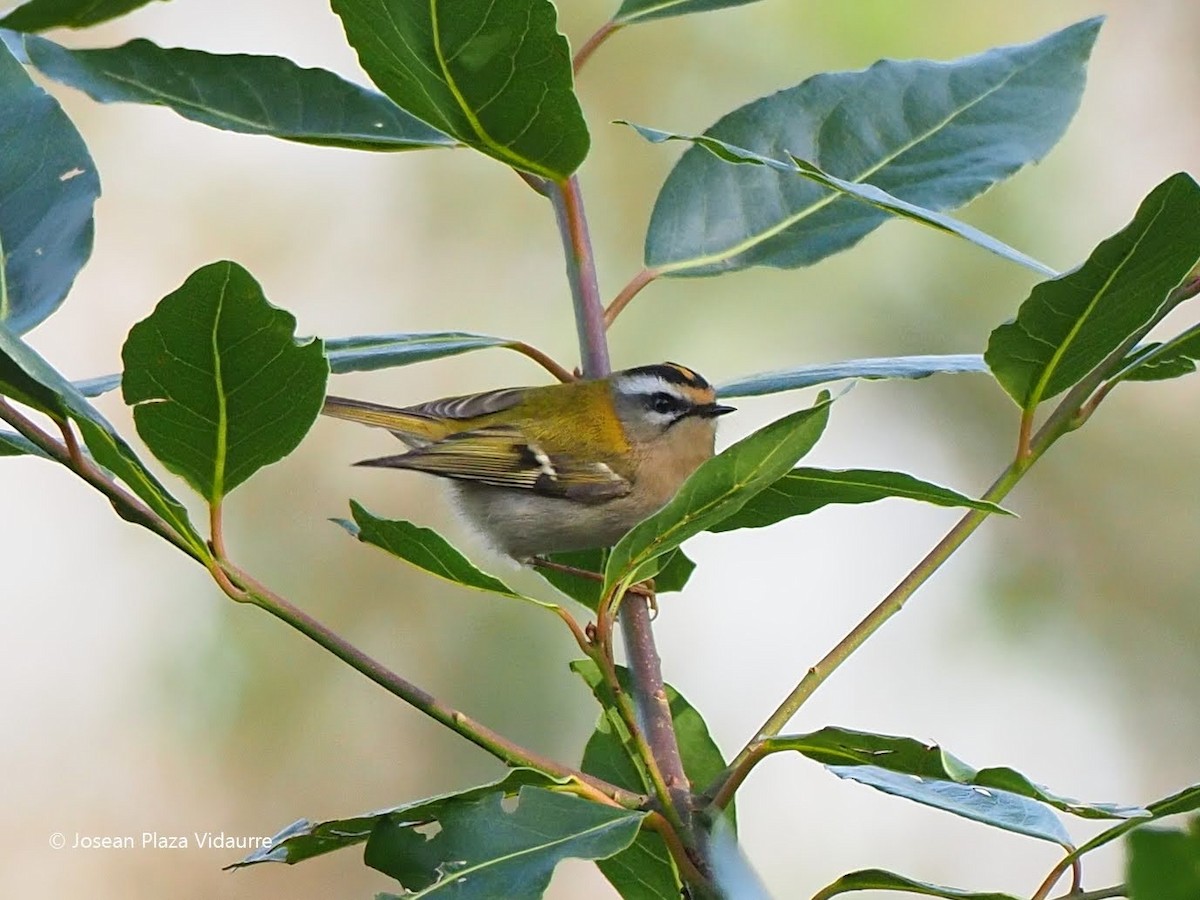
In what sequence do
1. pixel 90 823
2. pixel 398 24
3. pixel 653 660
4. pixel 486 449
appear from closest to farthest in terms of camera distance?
pixel 398 24, pixel 653 660, pixel 486 449, pixel 90 823

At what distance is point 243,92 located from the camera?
1.52m

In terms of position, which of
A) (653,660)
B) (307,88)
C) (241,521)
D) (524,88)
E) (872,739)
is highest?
(241,521)

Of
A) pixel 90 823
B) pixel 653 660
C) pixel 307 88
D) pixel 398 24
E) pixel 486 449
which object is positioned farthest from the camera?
pixel 90 823

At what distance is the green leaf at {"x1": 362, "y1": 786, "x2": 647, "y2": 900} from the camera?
107cm

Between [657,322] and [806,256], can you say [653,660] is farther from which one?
[657,322]

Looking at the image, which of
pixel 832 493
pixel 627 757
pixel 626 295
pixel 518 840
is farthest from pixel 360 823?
pixel 626 295

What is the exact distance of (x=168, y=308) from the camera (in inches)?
41.0

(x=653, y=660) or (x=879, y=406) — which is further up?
(x=879, y=406)

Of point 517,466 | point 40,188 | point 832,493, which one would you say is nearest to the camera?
point 832,493

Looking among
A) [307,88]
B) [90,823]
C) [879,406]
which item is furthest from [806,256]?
[90,823]

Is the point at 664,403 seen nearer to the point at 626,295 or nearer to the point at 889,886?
the point at 626,295

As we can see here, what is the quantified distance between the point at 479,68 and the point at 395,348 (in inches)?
16.0

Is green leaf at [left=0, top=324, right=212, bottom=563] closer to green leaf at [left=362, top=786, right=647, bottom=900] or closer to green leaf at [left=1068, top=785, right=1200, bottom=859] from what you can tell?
green leaf at [left=362, top=786, right=647, bottom=900]

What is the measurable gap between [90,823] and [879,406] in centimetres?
273
